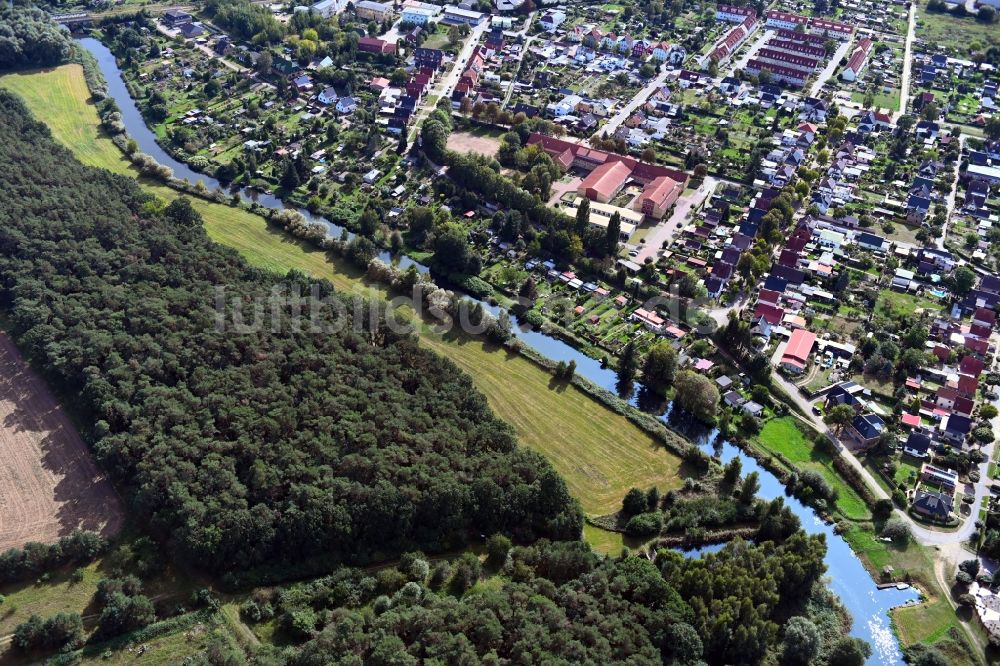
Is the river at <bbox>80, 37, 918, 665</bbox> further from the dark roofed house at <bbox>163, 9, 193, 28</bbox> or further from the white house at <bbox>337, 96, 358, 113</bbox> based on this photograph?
the dark roofed house at <bbox>163, 9, 193, 28</bbox>

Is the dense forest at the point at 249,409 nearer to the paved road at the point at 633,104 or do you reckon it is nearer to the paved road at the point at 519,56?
the paved road at the point at 633,104

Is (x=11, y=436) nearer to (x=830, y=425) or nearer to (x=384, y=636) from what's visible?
(x=384, y=636)

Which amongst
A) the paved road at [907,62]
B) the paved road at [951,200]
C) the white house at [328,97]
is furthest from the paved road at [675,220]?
the white house at [328,97]

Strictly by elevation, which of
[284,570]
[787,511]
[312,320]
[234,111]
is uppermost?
[234,111]

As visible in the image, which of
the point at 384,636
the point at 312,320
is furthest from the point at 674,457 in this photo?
the point at 312,320

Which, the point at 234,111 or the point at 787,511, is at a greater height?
the point at 234,111

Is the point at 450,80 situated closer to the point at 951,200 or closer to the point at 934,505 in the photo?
the point at 951,200

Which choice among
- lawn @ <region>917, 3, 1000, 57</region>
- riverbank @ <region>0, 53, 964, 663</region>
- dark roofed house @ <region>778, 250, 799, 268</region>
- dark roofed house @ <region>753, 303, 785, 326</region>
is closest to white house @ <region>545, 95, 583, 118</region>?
dark roofed house @ <region>778, 250, 799, 268</region>
